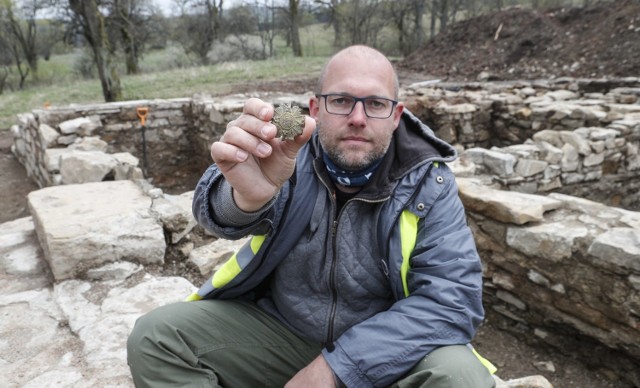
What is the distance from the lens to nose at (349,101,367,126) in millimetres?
1743

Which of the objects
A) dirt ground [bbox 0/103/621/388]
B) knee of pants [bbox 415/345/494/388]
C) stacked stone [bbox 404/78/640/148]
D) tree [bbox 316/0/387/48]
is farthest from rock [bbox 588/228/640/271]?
tree [bbox 316/0/387/48]

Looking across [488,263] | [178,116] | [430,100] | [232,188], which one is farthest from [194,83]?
[232,188]

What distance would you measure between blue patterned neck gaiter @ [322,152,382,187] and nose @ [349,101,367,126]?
0.17 metres

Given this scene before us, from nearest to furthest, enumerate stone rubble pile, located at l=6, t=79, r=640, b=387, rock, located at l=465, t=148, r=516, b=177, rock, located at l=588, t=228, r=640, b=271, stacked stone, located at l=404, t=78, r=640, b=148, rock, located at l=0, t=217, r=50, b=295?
stone rubble pile, located at l=6, t=79, r=640, b=387 → rock, located at l=588, t=228, r=640, b=271 → rock, located at l=0, t=217, r=50, b=295 → rock, located at l=465, t=148, r=516, b=177 → stacked stone, located at l=404, t=78, r=640, b=148

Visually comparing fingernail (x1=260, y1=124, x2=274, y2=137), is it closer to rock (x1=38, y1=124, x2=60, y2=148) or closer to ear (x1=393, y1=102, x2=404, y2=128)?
ear (x1=393, y1=102, x2=404, y2=128)

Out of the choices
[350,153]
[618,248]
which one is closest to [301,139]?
[350,153]

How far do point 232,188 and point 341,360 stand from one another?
70 cm

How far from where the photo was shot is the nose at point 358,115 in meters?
1.74

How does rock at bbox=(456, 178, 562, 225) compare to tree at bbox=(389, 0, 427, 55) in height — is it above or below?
below

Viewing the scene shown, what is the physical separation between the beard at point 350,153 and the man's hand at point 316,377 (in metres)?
0.71

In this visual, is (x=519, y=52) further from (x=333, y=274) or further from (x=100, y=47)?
(x=333, y=274)

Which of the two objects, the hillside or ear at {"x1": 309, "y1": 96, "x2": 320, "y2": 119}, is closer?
ear at {"x1": 309, "y1": 96, "x2": 320, "y2": 119}

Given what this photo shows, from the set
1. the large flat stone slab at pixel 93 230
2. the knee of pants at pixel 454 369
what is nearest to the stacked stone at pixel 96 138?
the large flat stone slab at pixel 93 230

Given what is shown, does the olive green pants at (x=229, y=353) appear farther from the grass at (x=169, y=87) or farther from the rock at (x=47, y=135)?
the grass at (x=169, y=87)
